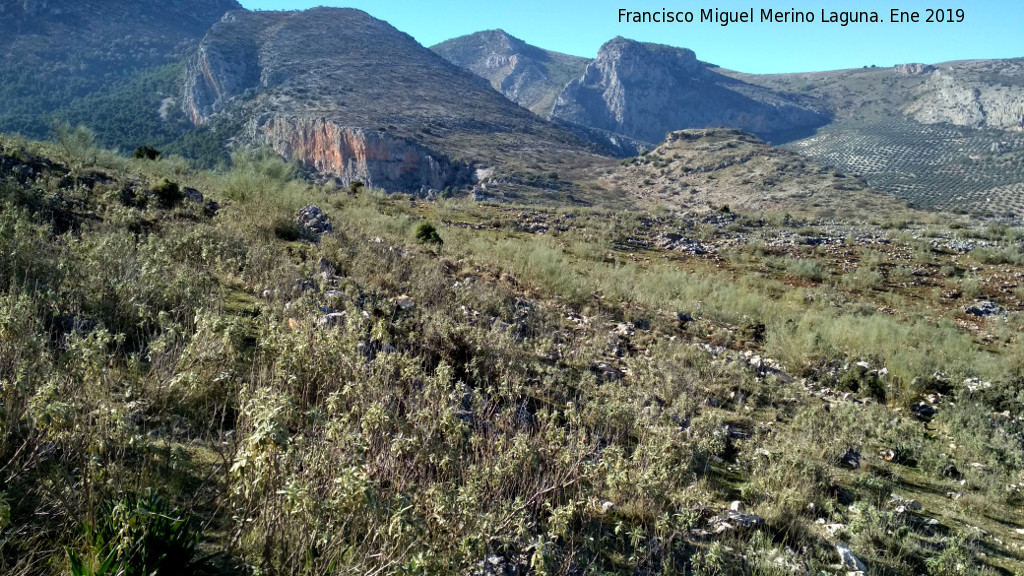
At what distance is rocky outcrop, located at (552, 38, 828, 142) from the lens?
130875 millimetres

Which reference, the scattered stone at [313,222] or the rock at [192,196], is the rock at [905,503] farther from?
the rock at [192,196]

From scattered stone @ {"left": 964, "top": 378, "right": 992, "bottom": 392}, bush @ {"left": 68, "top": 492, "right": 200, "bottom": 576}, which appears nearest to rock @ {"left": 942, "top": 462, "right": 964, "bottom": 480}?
scattered stone @ {"left": 964, "top": 378, "right": 992, "bottom": 392}

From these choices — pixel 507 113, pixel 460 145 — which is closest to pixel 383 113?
pixel 460 145

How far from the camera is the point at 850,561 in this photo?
3105mm

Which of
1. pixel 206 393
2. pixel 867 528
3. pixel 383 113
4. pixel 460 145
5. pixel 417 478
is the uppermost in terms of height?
pixel 383 113

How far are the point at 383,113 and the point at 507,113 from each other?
21.2 metres

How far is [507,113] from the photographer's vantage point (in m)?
73.1

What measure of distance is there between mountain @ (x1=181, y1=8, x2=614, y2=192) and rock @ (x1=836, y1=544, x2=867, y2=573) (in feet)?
159

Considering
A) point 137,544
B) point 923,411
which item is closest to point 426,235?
point 923,411

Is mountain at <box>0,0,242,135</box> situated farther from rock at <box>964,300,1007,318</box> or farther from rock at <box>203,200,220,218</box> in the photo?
rock at <box>964,300,1007,318</box>

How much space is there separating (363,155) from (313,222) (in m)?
41.8

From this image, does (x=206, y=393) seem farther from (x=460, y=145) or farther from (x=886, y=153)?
(x=886, y=153)

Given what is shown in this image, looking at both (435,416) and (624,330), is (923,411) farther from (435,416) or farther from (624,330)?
(435,416)

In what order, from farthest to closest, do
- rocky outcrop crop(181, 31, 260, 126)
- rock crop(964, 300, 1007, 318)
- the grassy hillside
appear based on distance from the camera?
1. rocky outcrop crop(181, 31, 260, 126)
2. rock crop(964, 300, 1007, 318)
3. the grassy hillside
